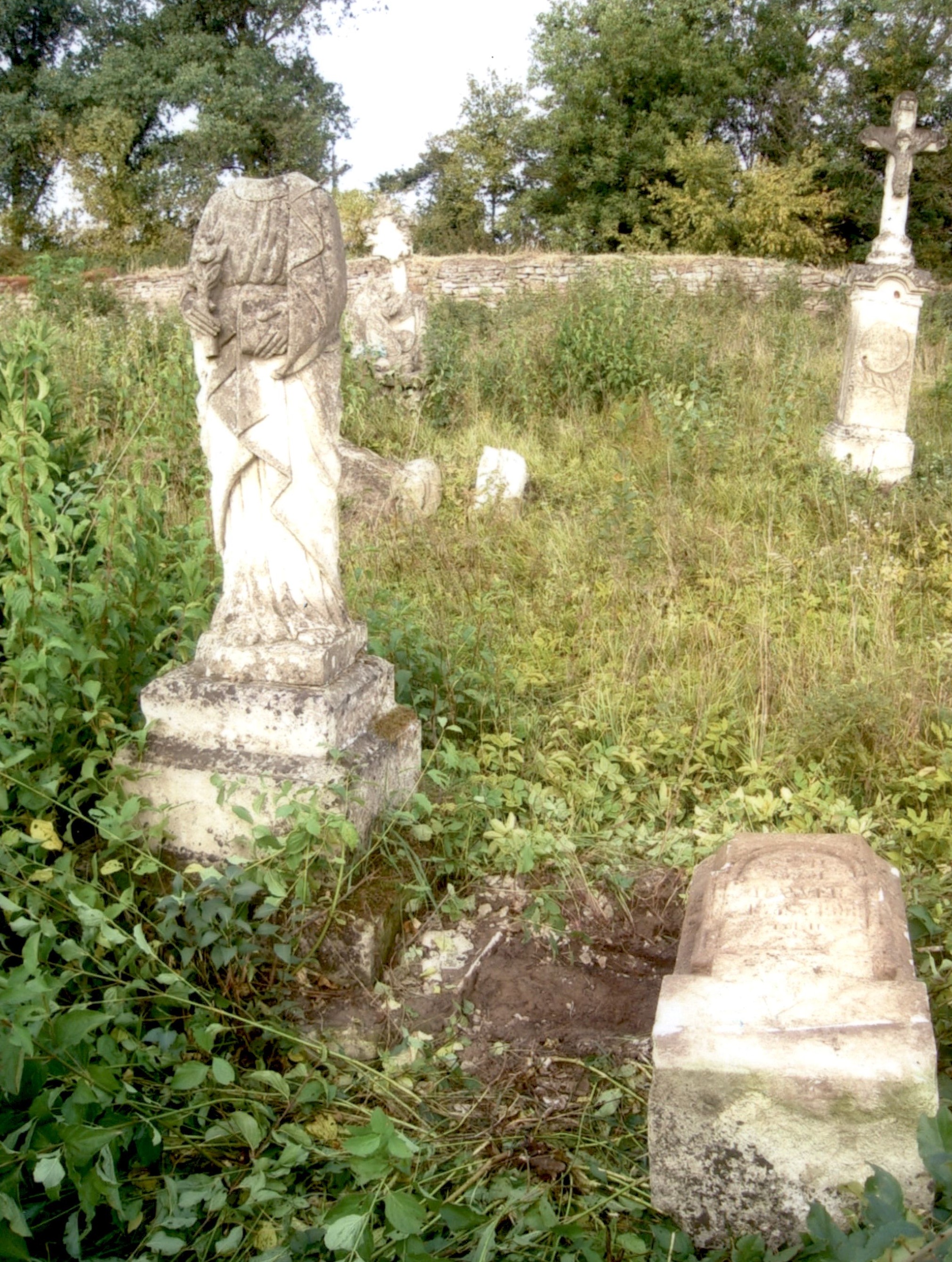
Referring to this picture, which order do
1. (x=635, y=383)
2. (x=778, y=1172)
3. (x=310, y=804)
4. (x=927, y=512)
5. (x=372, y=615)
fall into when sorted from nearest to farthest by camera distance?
(x=778, y=1172), (x=310, y=804), (x=372, y=615), (x=927, y=512), (x=635, y=383)

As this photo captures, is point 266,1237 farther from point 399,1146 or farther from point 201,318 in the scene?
point 201,318

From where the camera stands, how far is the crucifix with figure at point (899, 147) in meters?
8.13

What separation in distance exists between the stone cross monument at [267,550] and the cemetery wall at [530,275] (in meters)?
10.8

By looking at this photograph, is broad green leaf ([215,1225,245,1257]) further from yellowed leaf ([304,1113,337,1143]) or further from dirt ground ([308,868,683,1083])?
dirt ground ([308,868,683,1083])

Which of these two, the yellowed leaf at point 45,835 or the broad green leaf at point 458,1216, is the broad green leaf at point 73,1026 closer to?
the yellowed leaf at point 45,835

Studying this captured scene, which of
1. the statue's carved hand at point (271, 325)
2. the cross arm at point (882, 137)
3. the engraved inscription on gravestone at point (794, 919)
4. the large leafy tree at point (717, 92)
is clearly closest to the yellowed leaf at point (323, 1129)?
the engraved inscription on gravestone at point (794, 919)

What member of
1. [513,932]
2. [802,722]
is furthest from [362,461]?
[513,932]

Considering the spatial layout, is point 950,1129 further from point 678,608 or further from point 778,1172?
point 678,608

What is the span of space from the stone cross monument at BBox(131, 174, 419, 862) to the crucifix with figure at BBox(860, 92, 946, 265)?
6327 mm

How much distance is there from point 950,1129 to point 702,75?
2471cm

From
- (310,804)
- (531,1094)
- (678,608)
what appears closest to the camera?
(531,1094)

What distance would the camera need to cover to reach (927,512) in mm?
6520

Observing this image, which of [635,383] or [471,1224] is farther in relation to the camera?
[635,383]

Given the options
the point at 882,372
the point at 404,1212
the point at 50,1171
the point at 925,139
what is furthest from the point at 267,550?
the point at 925,139
